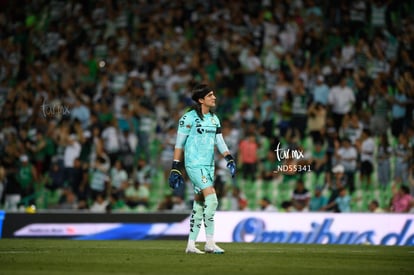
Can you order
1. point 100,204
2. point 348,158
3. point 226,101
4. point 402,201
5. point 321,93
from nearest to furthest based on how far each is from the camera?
point 402,201, point 348,158, point 100,204, point 321,93, point 226,101

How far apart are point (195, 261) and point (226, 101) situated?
14834 millimetres

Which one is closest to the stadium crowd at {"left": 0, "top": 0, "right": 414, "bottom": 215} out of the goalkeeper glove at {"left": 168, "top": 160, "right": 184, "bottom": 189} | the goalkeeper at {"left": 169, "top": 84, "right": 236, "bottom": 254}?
the goalkeeper at {"left": 169, "top": 84, "right": 236, "bottom": 254}

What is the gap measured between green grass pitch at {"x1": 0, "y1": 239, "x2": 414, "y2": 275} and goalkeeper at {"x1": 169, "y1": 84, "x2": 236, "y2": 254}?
23.7 inches

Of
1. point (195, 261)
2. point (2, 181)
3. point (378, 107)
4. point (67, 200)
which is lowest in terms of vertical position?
point (195, 261)

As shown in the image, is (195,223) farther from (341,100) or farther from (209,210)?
(341,100)

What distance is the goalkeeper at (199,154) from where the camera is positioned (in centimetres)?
1562

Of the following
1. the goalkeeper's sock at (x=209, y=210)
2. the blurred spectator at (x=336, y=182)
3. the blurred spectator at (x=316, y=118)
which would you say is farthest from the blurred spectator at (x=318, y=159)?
the goalkeeper's sock at (x=209, y=210)

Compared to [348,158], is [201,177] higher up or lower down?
lower down

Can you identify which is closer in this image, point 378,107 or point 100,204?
point 100,204

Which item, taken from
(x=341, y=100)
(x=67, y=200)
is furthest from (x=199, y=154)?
(x=341, y=100)

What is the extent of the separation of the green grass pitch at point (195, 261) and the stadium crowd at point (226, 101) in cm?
682

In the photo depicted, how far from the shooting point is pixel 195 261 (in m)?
14.0

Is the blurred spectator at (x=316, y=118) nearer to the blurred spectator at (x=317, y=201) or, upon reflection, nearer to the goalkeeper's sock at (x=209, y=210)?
the blurred spectator at (x=317, y=201)

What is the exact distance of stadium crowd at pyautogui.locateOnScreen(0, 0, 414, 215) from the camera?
25.2 metres
